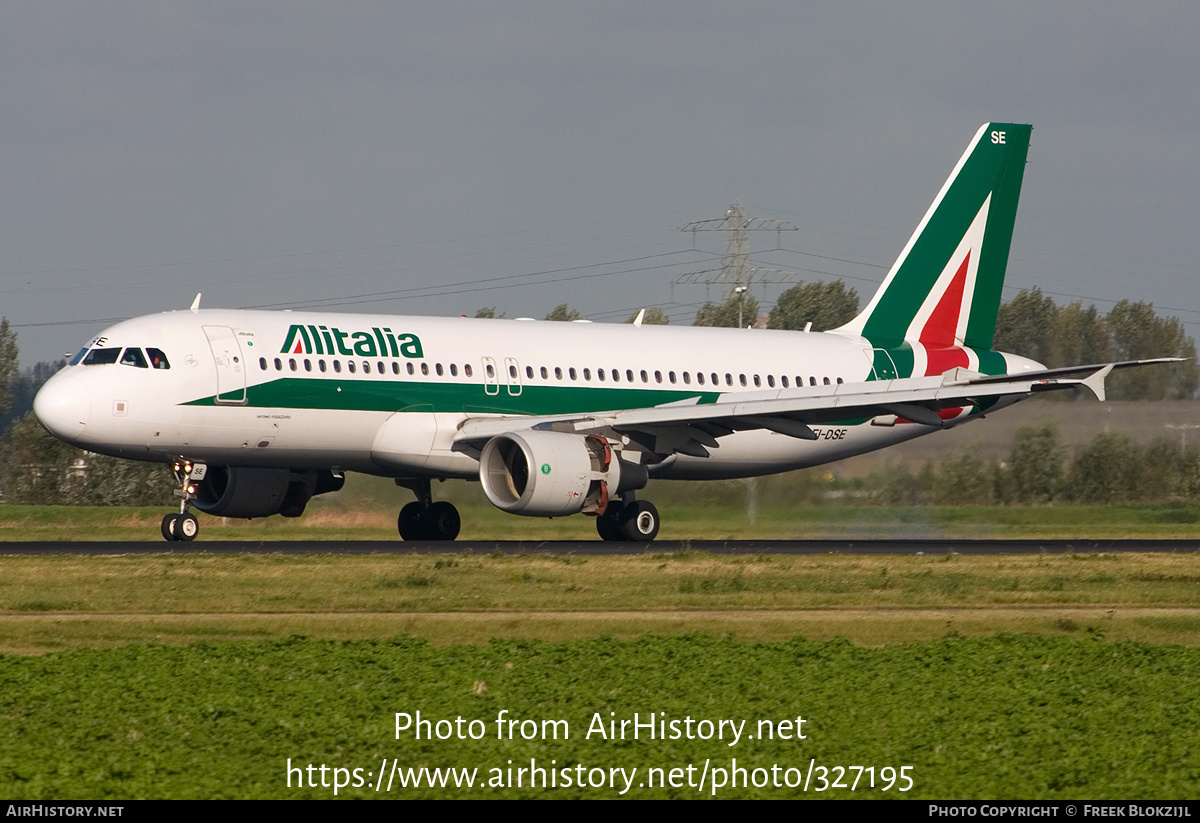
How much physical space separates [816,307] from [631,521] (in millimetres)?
60061

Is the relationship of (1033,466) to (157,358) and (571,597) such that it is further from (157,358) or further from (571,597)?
(571,597)

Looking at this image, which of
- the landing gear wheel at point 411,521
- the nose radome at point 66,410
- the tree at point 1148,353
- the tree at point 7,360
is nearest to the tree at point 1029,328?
the tree at point 1148,353

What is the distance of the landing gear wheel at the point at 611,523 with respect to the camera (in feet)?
97.3

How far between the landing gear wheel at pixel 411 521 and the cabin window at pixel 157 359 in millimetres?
6449

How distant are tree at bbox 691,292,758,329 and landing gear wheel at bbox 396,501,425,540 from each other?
40.7 metres

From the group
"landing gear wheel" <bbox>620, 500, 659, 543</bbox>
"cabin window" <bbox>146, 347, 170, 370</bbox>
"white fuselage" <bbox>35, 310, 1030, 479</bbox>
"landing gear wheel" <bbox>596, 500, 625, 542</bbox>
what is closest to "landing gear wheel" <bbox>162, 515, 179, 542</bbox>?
"white fuselage" <bbox>35, 310, 1030, 479</bbox>

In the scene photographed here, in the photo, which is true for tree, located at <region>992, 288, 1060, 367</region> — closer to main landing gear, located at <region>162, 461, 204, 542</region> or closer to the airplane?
the airplane

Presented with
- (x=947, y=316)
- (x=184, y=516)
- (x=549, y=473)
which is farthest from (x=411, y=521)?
(x=947, y=316)

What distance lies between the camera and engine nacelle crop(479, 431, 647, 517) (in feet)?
85.7

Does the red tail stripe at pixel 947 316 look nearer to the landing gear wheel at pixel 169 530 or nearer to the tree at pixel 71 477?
the landing gear wheel at pixel 169 530

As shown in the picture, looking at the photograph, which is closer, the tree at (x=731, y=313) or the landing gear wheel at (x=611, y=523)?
the landing gear wheel at (x=611, y=523)

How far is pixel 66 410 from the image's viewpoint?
83.0ft

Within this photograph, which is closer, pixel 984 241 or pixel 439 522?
pixel 439 522
